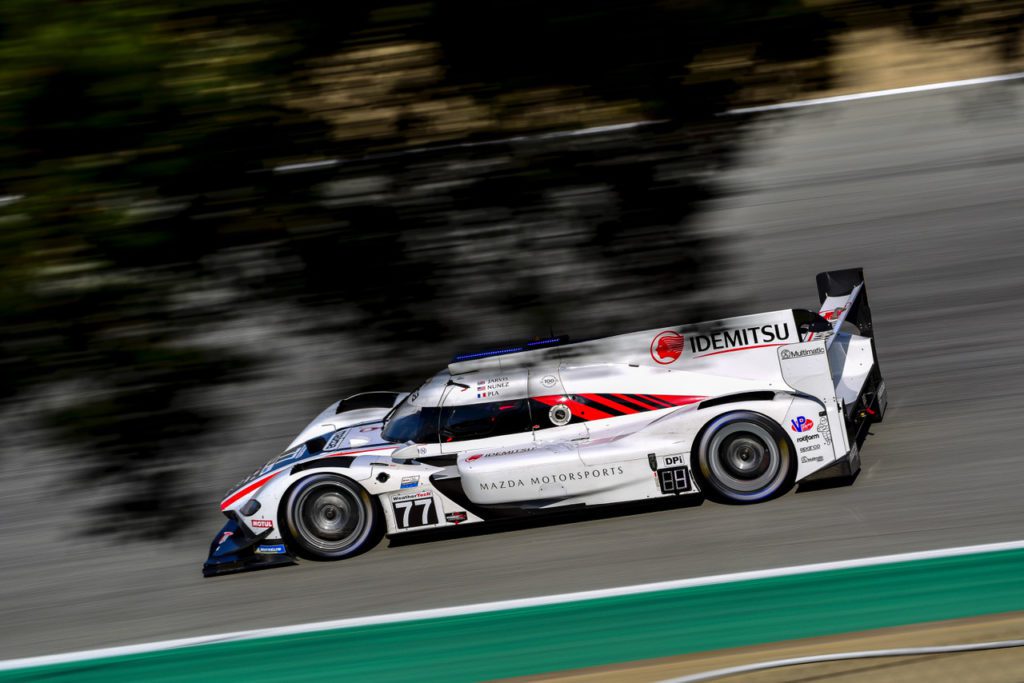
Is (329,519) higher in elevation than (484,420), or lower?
lower

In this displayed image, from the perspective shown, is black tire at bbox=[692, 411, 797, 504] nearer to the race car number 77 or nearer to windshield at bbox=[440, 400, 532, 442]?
windshield at bbox=[440, 400, 532, 442]

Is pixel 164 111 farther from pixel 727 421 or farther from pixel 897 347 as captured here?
pixel 897 347

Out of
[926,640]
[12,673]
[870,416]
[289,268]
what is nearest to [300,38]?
[289,268]

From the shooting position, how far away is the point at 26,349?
2.24 metres

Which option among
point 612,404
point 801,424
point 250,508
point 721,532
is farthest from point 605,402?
point 250,508

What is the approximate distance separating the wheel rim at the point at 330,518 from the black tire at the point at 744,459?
213 cm

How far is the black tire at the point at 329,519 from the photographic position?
21.6 ft

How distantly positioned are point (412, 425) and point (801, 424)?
236 centimetres

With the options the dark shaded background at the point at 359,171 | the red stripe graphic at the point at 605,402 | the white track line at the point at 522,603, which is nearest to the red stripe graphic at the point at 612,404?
the red stripe graphic at the point at 605,402

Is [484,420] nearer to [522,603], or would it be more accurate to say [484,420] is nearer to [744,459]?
[522,603]

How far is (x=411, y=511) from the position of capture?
6.53 m

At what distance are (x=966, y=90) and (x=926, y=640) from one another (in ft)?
11.3

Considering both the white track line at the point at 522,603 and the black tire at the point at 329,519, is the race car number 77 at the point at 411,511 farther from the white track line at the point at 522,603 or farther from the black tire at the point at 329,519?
the white track line at the point at 522,603

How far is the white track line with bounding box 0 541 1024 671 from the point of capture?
18.3 feet
